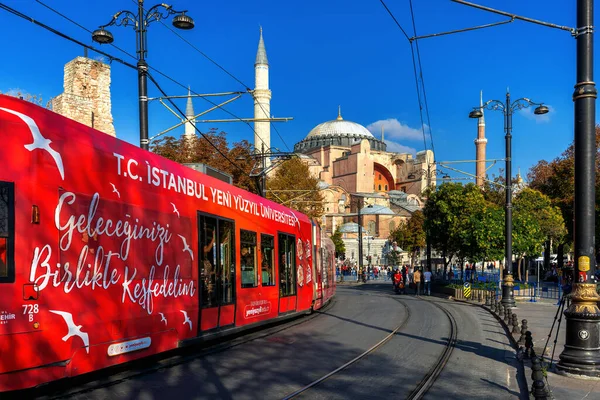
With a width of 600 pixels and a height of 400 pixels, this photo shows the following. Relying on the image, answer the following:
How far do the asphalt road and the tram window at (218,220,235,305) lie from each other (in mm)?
926

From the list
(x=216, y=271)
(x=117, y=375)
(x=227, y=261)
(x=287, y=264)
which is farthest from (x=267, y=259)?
(x=117, y=375)

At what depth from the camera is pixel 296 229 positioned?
14445 millimetres

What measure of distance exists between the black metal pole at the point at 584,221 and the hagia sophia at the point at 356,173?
45.4m

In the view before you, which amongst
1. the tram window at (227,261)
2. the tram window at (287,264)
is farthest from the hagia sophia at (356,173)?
the tram window at (227,261)

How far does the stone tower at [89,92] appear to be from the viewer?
1043 inches

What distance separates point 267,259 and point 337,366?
3.80 metres

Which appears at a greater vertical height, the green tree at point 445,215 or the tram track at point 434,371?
the green tree at point 445,215

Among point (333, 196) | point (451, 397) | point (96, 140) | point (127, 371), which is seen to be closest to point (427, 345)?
point (451, 397)

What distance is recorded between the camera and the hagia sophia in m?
68.1

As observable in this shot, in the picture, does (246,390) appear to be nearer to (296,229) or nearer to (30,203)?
(30,203)

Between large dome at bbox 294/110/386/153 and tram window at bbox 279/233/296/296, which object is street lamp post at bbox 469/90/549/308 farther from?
large dome at bbox 294/110/386/153

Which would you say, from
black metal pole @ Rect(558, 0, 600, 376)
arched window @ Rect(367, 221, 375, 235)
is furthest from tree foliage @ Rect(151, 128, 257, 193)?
arched window @ Rect(367, 221, 375, 235)

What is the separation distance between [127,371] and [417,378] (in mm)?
3767

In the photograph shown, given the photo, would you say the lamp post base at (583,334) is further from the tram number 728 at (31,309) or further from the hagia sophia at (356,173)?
the hagia sophia at (356,173)
